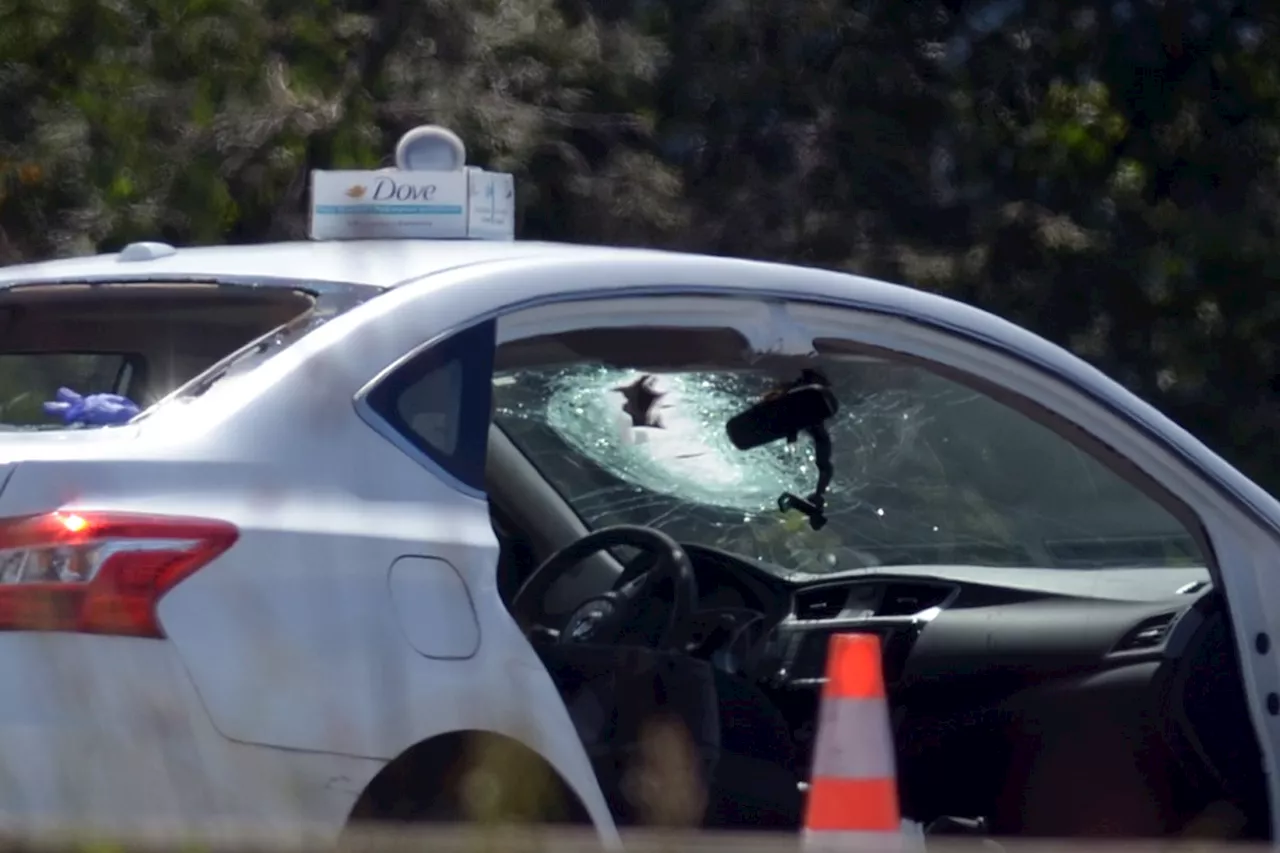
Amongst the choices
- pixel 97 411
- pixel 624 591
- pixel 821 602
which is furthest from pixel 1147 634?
pixel 97 411

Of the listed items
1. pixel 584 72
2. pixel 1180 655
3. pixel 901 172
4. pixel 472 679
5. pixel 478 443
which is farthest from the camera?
pixel 901 172

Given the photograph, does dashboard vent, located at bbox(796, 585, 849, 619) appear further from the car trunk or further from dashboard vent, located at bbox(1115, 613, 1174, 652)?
the car trunk

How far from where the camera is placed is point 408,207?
363 centimetres

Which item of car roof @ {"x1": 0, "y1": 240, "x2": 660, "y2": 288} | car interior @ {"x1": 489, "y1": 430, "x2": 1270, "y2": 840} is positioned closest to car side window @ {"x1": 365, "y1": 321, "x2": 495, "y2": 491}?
car roof @ {"x1": 0, "y1": 240, "x2": 660, "y2": 288}

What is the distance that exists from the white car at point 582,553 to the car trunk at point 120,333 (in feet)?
0.03

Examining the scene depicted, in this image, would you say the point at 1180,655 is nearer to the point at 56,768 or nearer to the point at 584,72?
the point at 56,768

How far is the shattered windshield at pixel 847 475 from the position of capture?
4.49 m

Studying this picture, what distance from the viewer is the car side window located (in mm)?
2893

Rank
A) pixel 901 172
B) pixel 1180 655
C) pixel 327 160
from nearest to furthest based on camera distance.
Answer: pixel 1180 655, pixel 327 160, pixel 901 172

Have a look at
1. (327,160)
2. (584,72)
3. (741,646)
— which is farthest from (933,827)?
(584,72)

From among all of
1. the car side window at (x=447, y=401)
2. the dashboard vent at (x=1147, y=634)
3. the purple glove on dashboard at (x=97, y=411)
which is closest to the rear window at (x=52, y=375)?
the purple glove on dashboard at (x=97, y=411)

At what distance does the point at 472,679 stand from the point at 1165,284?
9526mm

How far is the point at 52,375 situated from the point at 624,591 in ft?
3.68

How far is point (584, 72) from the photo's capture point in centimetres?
1104
